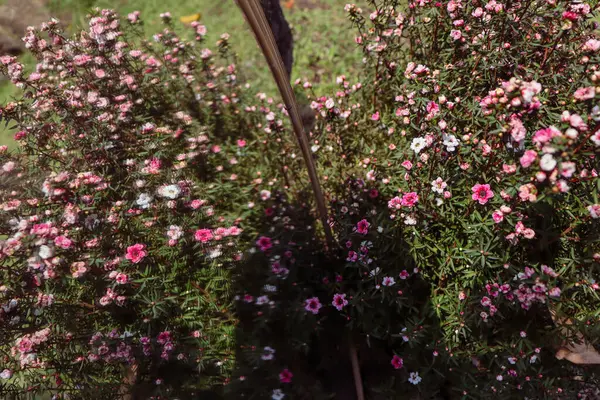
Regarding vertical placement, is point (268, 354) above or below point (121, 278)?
below

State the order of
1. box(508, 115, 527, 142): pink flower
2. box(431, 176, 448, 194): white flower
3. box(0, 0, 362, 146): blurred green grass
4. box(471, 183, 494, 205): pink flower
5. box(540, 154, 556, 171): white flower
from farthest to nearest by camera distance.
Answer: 1. box(0, 0, 362, 146): blurred green grass
2. box(431, 176, 448, 194): white flower
3. box(471, 183, 494, 205): pink flower
4. box(508, 115, 527, 142): pink flower
5. box(540, 154, 556, 171): white flower

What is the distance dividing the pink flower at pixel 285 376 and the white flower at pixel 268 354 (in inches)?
4.6

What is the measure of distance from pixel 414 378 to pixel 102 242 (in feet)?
6.80

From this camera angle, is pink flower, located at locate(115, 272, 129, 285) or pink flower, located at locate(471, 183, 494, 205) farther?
pink flower, located at locate(115, 272, 129, 285)

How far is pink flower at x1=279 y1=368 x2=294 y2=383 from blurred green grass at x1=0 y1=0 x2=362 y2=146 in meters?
3.19

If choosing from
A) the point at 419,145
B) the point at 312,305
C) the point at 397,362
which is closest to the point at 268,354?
the point at 312,305

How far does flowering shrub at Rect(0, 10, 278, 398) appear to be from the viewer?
215 cm

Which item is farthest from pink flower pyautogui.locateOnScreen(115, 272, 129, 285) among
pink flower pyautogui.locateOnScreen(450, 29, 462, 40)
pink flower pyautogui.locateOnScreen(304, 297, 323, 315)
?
pink flower pyautogui.locateOnScreen(450, 29, 462, 40)

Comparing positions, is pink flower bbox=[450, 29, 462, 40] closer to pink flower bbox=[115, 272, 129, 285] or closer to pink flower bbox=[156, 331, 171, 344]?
pink flower bbox=[115, 272, 129, 285]

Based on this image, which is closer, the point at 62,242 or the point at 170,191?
the point at 62,242

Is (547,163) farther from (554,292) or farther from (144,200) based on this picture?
(144,200)

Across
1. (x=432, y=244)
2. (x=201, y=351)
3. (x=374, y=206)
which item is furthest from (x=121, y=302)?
(x=432, y=244)

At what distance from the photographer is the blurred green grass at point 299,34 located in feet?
16.4

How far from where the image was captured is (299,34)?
552 centimetres
